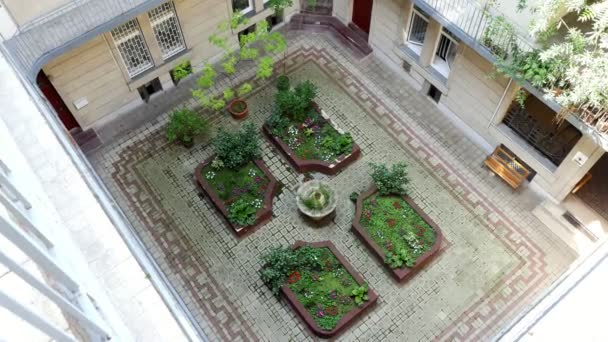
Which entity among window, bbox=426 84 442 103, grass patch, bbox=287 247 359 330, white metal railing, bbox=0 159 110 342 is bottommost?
grass patch, bbox=287 247 359 330

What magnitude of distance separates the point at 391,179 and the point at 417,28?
6.09m

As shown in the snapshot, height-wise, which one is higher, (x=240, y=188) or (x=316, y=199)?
(x=316, y=199)

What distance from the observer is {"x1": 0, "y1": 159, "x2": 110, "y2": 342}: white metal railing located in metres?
5.02

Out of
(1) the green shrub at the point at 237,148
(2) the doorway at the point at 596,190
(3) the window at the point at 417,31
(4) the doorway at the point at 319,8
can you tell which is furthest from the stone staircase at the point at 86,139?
(2) the doorway at the point at 596,190

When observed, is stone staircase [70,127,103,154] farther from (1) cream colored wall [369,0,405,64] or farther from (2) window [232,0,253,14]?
(1) cream colored wall [369,0,405,64]

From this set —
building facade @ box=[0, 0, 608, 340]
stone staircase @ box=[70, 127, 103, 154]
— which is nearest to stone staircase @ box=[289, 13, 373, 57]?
building facade @ box=[0, 0, 608, 340]

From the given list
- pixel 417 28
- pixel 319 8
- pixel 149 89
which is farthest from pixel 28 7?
pixel 417 28

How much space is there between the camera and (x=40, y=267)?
6.01 metres

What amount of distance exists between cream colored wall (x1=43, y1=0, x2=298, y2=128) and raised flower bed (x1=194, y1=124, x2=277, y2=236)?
3.69 metres

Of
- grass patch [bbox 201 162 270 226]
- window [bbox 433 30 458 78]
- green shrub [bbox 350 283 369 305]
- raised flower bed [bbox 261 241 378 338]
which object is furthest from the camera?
window [bbox 433 30 458 78]

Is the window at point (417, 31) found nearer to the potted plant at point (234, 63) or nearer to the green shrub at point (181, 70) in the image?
the potted plant at point (234, 63)

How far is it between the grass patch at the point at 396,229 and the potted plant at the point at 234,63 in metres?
5.99

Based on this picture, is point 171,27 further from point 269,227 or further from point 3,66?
point 3,66

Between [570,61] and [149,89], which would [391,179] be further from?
[149,89]
